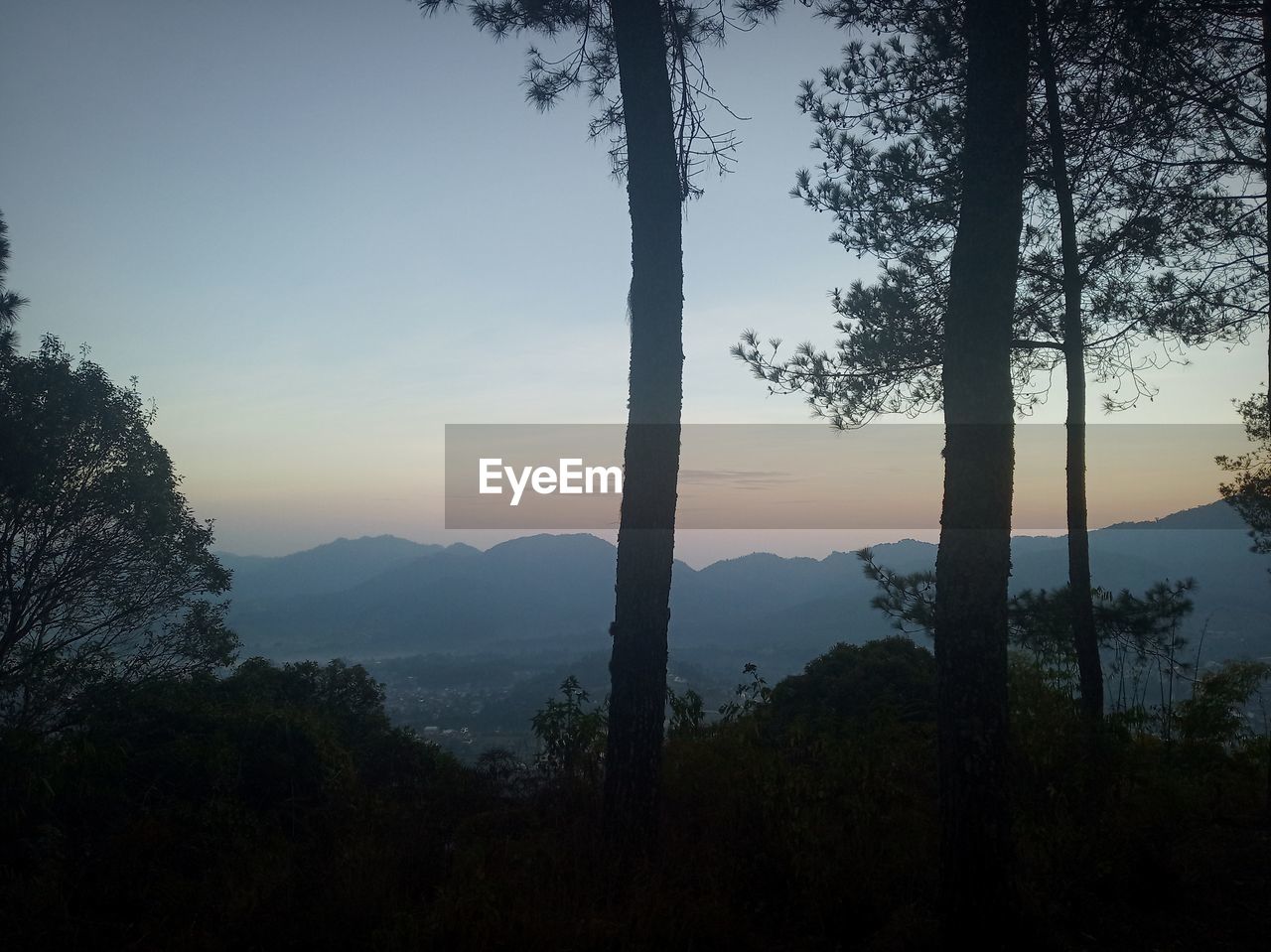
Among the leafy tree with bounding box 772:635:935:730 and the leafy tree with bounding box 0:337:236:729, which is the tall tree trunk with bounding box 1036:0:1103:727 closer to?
the leafy tree with bounding box 772:635:935:730

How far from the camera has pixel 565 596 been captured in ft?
362

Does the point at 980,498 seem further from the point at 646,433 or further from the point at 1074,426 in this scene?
the point at 1074,426

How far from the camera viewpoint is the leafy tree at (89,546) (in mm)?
10828

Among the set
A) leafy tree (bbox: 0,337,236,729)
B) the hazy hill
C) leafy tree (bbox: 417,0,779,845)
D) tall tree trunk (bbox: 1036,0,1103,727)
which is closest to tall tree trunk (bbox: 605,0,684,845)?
leafy tree (bbox: 417,0,779,845)

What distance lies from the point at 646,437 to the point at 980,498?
2.27m

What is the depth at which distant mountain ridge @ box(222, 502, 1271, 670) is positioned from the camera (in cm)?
2848

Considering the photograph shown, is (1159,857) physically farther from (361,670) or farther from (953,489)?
(361,670)

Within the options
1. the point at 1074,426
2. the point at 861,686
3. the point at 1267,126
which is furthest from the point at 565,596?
the point at 1267,126

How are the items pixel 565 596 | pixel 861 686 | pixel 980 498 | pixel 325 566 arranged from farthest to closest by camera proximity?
pixel 325 566, pixel 565 596, pixel 861 686, pixel 980 498

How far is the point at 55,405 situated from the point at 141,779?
27.7ft

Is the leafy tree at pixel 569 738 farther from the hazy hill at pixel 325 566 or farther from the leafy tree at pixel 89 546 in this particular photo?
the hazy hill at pixel 325 566

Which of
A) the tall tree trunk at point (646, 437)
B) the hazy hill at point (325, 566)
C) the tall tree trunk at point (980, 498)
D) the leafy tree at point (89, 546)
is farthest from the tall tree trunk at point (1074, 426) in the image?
the hazy hill at point (325, 566)

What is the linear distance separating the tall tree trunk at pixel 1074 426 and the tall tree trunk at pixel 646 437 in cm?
491

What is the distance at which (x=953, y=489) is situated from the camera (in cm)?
418
